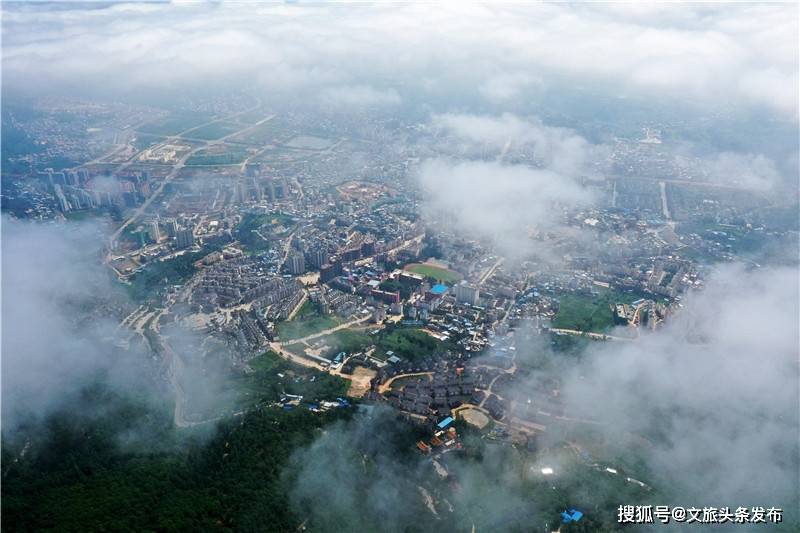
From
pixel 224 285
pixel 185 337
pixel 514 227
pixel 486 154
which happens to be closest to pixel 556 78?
pixel 486 154

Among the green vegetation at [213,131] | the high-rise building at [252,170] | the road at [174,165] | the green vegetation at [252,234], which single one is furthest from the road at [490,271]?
the green vegetation at [213,131]

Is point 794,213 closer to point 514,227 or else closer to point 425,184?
point 514,227

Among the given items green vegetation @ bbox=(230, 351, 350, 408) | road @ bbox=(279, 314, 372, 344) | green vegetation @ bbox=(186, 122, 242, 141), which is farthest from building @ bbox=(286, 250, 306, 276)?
green vegetation @ bbox=(186, 122, 242, 141)

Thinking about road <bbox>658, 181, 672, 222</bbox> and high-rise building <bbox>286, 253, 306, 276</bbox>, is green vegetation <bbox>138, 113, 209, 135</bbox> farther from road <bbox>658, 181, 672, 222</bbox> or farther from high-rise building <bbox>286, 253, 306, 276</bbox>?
road <bbox>658, 181, 672, 222</bbox>

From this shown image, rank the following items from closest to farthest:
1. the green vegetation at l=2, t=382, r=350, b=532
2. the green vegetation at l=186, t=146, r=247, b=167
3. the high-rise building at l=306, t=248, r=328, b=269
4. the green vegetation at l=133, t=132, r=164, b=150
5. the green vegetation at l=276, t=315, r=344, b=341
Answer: the green vegetation at l=2, t=382, r=350, b=532
the green vegetation at l=276, t=315, r=344, b=341
the high-rise building at l=306, t=248, r=328, b=269
the green vegetation at l=186, t=146, r=247, b=167
the green vegetation at l=133, t=132, r=164, b=150

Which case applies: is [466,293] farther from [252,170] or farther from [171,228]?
[252,170]
